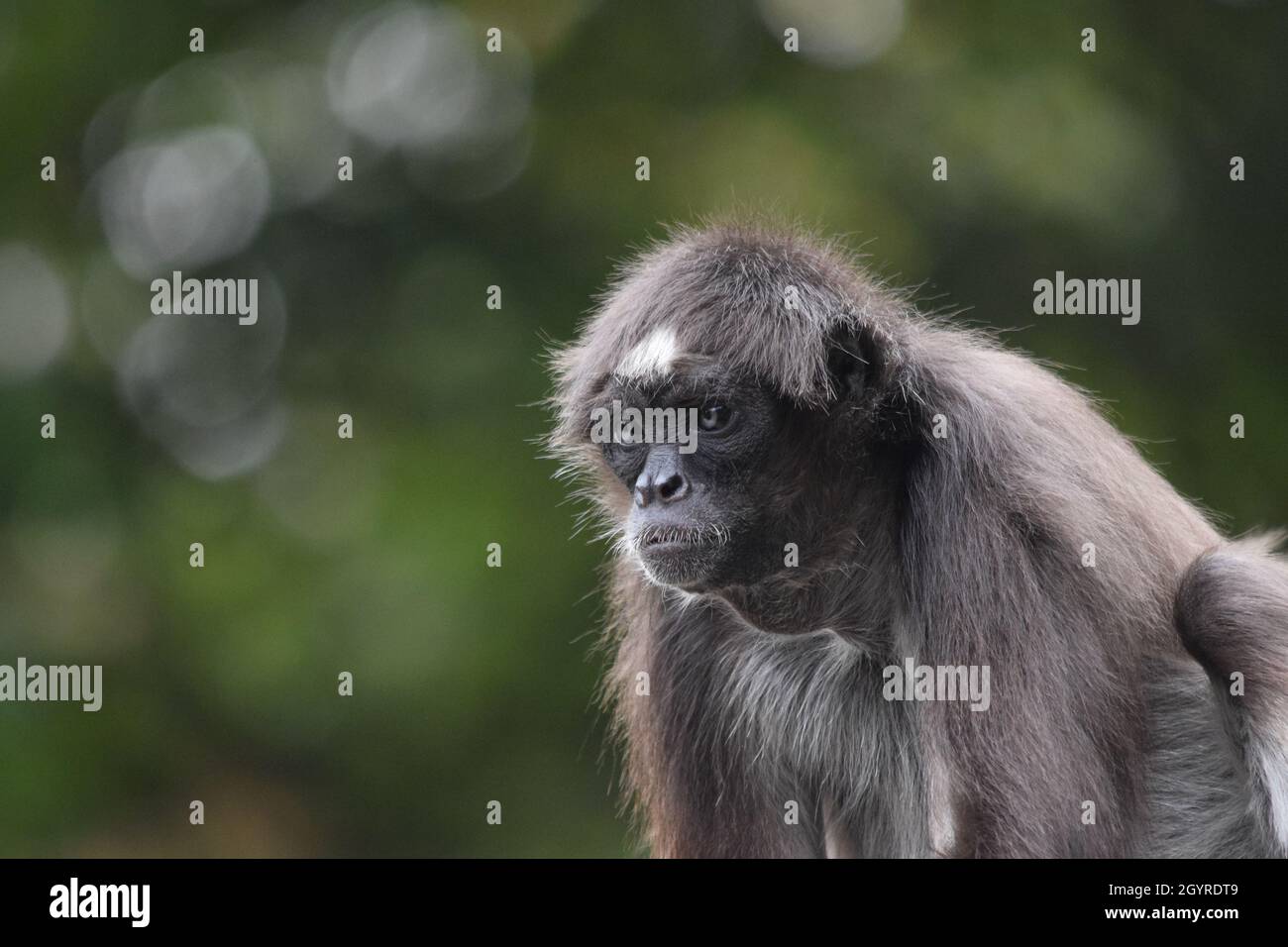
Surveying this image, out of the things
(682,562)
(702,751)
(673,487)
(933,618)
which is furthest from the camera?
(702,751)

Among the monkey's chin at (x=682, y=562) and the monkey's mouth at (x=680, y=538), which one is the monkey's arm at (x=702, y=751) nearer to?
the monkey's chin at (x=682, y=562)

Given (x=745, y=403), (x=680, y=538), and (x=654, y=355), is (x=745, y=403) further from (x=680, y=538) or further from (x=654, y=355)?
(x=680, y=538)

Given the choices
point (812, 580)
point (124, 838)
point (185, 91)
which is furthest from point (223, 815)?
point (812, 580)

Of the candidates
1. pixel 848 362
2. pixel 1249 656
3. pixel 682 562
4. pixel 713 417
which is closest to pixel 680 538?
pixel 682 562

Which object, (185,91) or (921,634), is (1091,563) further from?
(185,91)

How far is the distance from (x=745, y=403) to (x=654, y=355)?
23.4 inches

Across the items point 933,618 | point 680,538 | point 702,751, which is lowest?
point 702,751

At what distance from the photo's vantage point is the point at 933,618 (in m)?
8.40

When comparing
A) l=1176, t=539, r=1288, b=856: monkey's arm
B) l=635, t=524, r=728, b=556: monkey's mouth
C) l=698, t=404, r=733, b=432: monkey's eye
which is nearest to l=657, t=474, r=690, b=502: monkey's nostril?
l=635, t=524, r=728, b=556: monkey's mouth

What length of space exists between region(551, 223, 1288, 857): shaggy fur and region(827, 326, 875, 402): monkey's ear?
3cm

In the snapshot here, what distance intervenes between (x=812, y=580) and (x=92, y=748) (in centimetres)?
1188

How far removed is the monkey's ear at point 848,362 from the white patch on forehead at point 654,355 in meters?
0.93

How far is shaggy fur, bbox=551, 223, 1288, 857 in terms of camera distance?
819 centimetres

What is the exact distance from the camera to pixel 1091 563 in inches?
336
